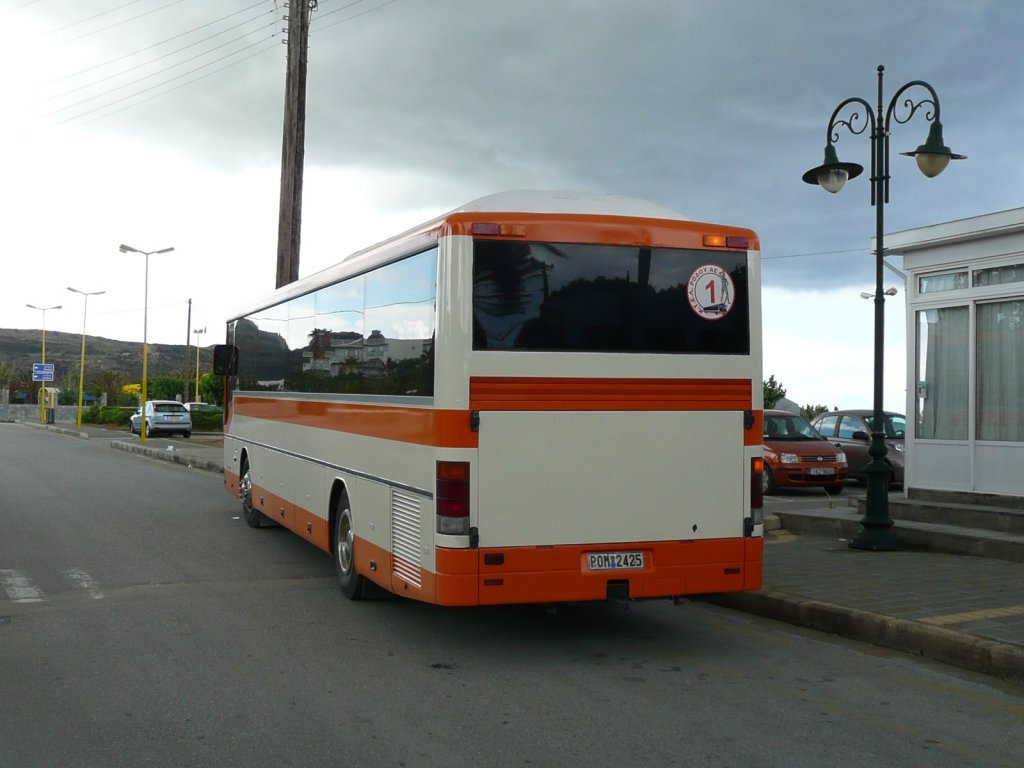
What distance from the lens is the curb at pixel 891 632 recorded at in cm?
681

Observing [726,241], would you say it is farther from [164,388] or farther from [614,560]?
[164,388]

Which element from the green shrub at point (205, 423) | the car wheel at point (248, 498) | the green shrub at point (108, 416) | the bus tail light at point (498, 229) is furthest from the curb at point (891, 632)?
the green shrub at point (108, 416)

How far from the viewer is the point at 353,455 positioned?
911 centimetres

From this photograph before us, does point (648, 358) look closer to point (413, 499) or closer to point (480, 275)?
point (480, 275)

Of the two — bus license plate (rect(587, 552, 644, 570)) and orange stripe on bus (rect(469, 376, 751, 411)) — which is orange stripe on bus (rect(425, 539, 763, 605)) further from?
orange stripe on bus (rect(469, 376, 751, 411))

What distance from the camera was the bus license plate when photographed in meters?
7.18

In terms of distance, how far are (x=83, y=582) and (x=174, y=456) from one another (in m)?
21.7

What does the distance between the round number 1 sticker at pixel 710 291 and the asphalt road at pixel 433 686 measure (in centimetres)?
237

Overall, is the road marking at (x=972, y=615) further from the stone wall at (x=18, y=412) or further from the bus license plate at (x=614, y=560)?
the stone wall at (x=18, y=412)

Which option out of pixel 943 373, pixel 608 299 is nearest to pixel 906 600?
pixel 608 299

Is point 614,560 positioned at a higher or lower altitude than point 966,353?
lower

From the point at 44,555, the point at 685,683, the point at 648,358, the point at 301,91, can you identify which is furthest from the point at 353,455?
the point at 301,91

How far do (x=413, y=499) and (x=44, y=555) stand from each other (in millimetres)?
6199

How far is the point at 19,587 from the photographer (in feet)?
32.1
